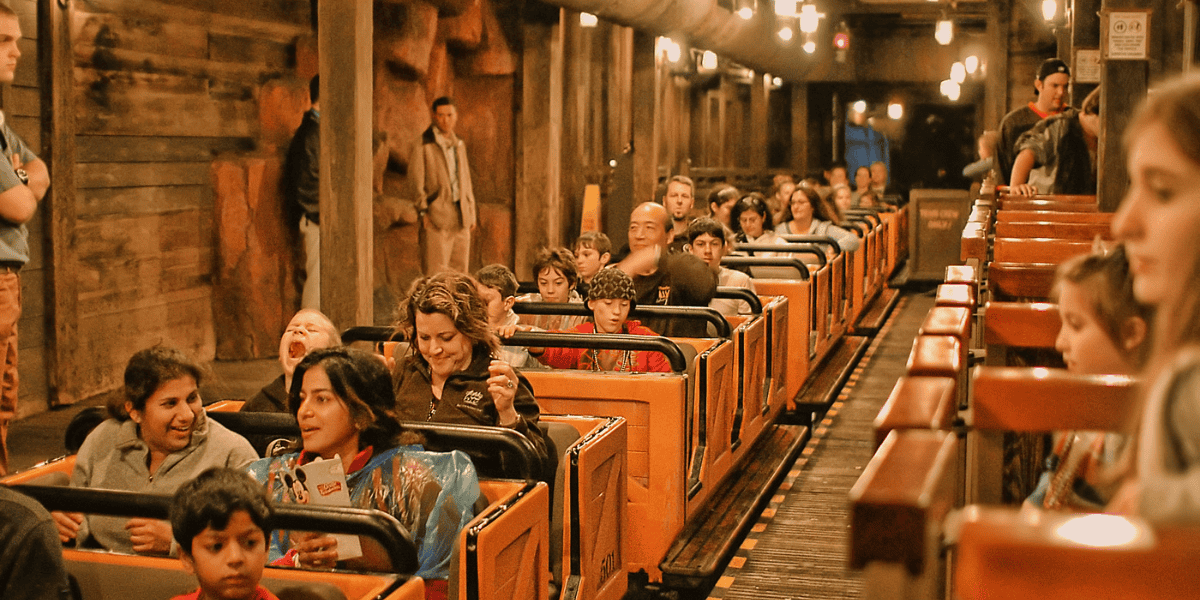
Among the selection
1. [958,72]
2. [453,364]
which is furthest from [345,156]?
[958,72]

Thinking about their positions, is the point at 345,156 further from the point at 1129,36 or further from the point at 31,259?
the point at 1129,36

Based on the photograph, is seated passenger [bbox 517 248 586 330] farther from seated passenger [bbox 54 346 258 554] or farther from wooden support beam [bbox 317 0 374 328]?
seated passenger [bbox 54 346 258 554]

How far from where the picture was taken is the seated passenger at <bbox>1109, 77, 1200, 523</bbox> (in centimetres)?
109

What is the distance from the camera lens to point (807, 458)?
6.69 metres

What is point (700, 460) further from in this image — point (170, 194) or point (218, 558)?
point (170, 194)

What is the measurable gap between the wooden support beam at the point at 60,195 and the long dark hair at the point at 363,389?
12.9 feet

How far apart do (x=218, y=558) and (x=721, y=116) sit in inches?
836

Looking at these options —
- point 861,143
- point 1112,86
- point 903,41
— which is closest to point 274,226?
point 1112,86

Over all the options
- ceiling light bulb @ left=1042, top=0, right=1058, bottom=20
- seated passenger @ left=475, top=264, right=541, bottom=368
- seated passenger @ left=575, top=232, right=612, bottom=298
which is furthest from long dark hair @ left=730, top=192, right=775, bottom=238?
ceiling light bulb @ left=1042, top=0, right=1058, bottom=20

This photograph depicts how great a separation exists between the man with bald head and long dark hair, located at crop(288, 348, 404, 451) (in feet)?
10.1

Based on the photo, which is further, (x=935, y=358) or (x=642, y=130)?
(x=642, y=130)

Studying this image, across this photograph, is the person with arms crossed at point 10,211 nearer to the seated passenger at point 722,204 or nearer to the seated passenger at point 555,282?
the seated passenger at point 555,282

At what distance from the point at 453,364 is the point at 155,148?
15.0 feet

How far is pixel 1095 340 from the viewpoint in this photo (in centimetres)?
184
